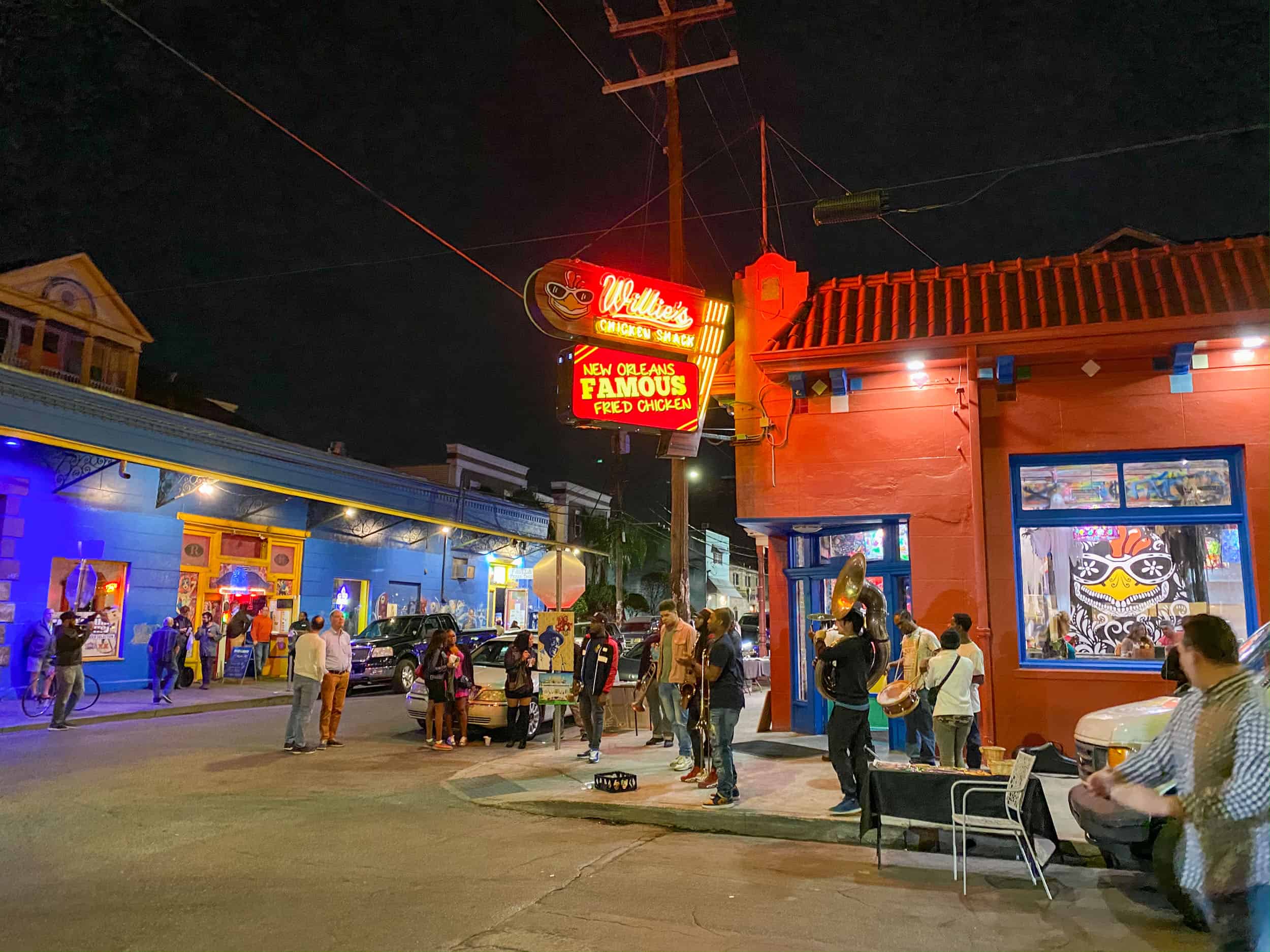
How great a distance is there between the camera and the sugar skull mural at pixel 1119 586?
35.4ft

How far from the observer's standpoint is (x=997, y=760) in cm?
767

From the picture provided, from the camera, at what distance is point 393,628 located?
72.0 feet

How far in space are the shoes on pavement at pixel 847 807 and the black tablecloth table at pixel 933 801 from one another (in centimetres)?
115

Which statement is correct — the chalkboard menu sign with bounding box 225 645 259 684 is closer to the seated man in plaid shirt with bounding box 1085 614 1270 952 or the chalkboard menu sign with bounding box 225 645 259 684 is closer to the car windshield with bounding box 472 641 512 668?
the car windshield with bounding box 472 641 512 668

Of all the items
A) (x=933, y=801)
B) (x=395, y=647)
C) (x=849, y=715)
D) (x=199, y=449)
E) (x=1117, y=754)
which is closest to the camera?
(x=933, y=801)

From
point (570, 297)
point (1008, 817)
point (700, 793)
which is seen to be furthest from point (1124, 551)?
point (570, 297)

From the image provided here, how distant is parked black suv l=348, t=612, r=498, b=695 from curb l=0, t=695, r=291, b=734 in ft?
6.18

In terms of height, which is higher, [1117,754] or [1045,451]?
[1045,451]

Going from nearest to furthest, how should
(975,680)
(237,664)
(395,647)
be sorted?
(975,680), (395,647), (237,664)

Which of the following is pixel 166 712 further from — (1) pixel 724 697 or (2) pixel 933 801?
(2) pixel 933 801

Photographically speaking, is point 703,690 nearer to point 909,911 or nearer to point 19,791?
point 909,911

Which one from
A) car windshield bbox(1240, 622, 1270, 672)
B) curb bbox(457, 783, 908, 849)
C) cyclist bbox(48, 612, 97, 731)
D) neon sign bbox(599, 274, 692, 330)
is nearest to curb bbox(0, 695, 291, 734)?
cyclist bbox(48, 612, 97, 731)

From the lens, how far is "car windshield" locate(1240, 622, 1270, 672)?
18.4 feet

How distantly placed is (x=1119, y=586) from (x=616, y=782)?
6833 mm
